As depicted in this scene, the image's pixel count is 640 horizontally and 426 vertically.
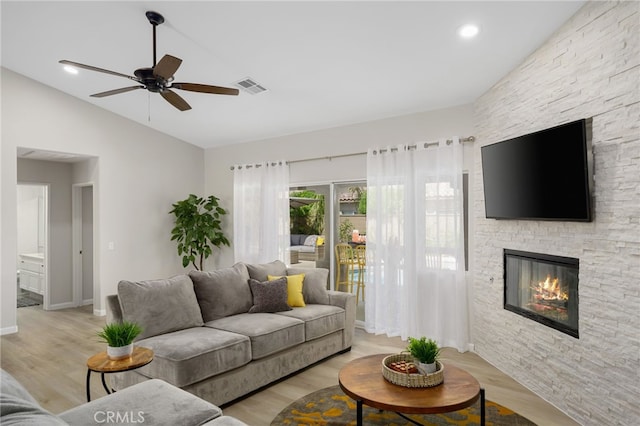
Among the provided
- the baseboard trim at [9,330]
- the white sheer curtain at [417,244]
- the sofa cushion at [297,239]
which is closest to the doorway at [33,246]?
the baseboard trim at [9,330]

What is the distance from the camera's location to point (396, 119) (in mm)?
5020

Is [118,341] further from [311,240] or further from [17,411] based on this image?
[311,240]

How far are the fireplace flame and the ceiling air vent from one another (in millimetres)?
3484

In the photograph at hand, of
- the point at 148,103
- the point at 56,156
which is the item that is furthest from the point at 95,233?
the point at 148,103

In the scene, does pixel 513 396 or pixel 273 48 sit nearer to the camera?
pixel 513 396

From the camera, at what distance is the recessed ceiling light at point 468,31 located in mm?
3066

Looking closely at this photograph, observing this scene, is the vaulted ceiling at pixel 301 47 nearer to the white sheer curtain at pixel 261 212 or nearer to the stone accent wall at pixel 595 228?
the stone accent wall at pixel 595 228

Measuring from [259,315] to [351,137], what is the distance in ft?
8.91

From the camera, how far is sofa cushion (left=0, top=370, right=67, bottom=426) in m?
1.23

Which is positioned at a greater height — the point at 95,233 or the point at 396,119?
the point at 396,119

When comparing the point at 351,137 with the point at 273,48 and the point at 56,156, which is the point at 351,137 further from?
the point at 56,156

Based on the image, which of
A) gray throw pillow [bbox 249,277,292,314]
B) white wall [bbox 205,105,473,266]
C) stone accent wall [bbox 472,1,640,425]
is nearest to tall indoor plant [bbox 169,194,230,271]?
white wall [bbox 205,105,473,266]

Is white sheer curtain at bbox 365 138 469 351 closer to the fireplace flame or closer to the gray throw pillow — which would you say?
the fireplace flame

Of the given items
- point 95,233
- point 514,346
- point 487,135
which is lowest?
point 514,346
